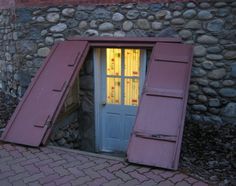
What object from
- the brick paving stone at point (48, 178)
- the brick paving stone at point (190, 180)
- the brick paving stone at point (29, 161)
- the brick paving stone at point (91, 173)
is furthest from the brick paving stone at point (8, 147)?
the brick paving stone at point (190, 180)

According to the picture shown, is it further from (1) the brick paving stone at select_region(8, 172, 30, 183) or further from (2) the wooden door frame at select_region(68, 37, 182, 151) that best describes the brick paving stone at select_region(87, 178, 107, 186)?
(2) the wooden door frame at select_region(68, 37, 182, 151)

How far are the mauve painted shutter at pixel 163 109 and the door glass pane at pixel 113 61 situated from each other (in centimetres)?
84

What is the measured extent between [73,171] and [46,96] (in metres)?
1.42

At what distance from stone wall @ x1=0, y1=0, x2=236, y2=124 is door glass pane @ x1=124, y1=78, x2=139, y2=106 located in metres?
0.81

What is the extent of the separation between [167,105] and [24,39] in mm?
2967

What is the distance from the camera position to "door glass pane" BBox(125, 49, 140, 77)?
490cm

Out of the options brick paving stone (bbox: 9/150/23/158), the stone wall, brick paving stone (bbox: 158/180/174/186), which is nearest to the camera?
brick paving stone (bbox: 158/180/174/186)

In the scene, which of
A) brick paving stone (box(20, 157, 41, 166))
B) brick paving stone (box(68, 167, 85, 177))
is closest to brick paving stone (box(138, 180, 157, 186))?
brick paving stone (box(68, 167, 85, 177))

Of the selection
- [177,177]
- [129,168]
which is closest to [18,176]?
[129,168]

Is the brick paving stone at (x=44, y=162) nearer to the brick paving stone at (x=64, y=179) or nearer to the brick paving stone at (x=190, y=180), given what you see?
the brick paving stone at (x=64, y=179)

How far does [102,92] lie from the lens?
5238mm

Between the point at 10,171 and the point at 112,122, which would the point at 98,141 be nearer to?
the point at 112,122

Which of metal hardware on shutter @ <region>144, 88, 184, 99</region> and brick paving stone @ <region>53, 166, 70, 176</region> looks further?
metal hardware on shutter @ <region>144, 88, 184, 99</region>

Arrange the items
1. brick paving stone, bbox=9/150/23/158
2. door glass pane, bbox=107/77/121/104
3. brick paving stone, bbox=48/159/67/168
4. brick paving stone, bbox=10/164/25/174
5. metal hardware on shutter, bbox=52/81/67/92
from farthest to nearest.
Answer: door glass pane, bbox=107/77/121/104 < metal hardware on shutter, bbox=52/81/67/92 < brick paving stone, bbox=9/150/23/158 < brick paving stone, bbox=48/159/67/168 < brick paving stone, bbox=10/164/25/174
